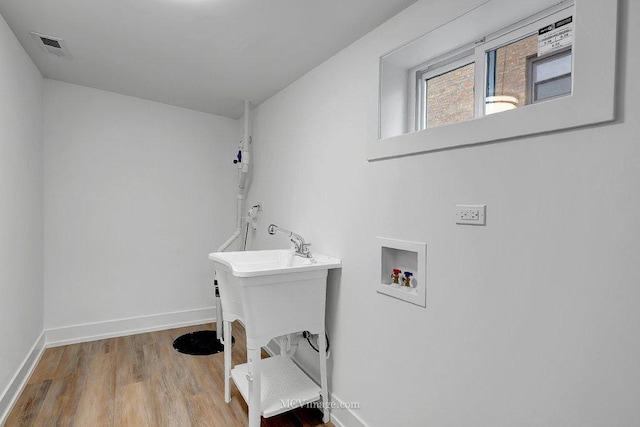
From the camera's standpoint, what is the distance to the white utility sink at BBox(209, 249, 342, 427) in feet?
5.56

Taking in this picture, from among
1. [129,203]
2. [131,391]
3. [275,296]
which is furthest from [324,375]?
[129,203]

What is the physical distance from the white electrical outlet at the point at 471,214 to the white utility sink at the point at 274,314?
84 cm

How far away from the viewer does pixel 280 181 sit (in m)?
2.79

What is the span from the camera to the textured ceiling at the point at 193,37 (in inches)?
65.0

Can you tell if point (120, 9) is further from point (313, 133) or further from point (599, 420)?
point (599, 420)

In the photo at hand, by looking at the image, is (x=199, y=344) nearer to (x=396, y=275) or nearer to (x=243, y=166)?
(x=243, y=166)

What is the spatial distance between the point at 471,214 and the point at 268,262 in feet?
4.80

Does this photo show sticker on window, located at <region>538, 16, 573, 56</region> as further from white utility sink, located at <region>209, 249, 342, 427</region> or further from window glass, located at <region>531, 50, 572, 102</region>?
white utility sink, located at <region>209, 249, 342, 427</region>

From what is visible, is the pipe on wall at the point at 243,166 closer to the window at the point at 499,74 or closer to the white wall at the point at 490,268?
the white wall at the point at 490,268

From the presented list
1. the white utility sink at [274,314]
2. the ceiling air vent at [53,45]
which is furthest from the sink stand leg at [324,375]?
the ceiling air vent at [53,45]

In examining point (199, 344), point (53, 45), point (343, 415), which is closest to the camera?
point (343, 415)

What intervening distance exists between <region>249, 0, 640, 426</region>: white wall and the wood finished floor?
2.68 ft

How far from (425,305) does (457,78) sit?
1.09 meters

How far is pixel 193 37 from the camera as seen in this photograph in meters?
1.95
